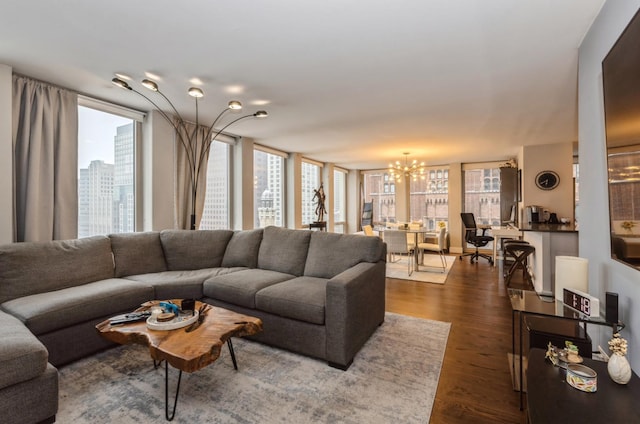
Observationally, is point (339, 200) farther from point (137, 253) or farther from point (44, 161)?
point (44, 161)

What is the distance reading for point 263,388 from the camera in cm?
190

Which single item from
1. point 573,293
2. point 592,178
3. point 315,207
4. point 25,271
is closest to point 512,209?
point 315,207

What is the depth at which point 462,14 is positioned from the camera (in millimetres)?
1755

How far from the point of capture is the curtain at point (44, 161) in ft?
8.61

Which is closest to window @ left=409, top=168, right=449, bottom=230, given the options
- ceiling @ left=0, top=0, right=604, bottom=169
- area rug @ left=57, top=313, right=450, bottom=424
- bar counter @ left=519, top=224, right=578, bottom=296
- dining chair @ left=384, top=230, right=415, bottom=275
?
dining chair @ left=384, top=230, right=415, bottom=275

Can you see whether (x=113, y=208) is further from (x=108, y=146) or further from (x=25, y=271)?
(x=25, y=271)

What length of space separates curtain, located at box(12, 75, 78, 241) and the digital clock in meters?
4.19

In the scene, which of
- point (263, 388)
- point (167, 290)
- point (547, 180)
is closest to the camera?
point (263, 388)

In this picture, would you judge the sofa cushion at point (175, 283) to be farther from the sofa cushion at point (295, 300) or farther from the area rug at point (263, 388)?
the sofa cushion at point (295, 300)

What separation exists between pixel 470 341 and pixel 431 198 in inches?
241

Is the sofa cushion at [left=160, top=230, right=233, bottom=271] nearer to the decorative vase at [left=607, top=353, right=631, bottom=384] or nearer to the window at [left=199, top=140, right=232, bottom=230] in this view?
the window at [left=199, top=140, right=232, bottom=230]

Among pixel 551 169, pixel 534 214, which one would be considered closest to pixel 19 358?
pixel 534 214

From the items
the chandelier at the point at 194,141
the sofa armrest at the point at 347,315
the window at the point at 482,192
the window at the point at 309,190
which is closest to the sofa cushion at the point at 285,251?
the sofa armrest at the point at 347,315

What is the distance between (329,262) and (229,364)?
1.27 metres
